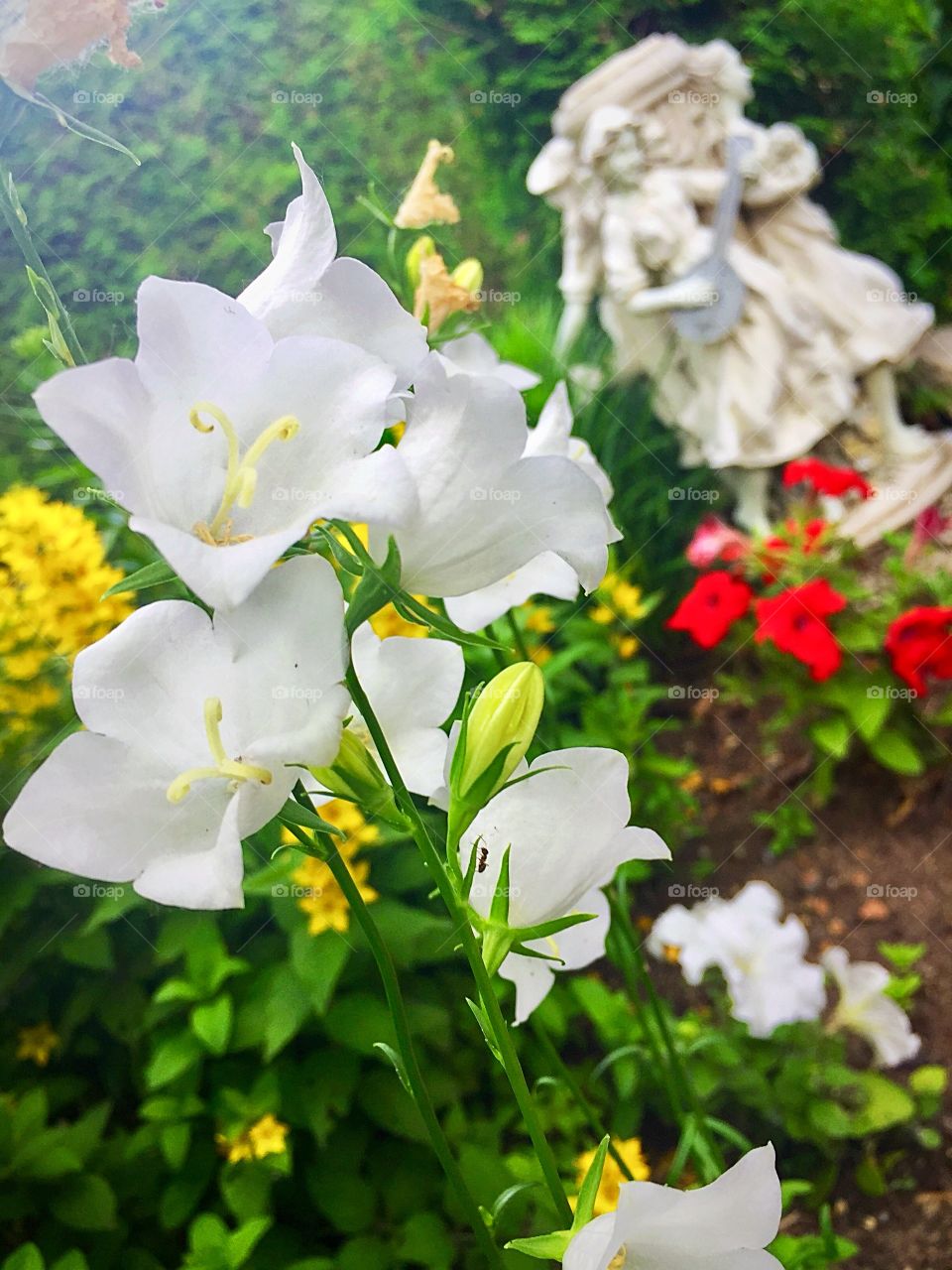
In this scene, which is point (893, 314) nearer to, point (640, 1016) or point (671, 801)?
point (671, 801)

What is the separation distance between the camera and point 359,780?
45 centimetres

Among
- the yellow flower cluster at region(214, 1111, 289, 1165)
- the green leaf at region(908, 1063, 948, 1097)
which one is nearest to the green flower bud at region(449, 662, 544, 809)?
the yellow flower cluster at region(214, 1111, 289, 1165)

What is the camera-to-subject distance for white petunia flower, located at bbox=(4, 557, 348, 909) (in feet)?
1.23

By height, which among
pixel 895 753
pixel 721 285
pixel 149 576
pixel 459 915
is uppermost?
pixel 149 576

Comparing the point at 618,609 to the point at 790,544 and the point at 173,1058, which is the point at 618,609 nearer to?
the point at 790,544

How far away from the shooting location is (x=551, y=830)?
48cm

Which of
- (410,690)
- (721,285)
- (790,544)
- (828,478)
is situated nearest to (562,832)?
(410,690)

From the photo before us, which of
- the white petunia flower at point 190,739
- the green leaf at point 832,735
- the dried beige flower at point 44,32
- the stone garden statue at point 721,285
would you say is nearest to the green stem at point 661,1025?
the white petunia flower at point 190,739

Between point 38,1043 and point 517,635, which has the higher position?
point 517,635

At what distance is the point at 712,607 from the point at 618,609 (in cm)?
16

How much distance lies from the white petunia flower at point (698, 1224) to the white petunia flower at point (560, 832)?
116 millimetres

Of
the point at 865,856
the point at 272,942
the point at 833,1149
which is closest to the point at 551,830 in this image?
the point at 272,942

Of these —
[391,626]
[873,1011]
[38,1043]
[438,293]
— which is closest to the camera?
[438,293]

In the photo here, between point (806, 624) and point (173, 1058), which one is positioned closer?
point (173, 1058)
